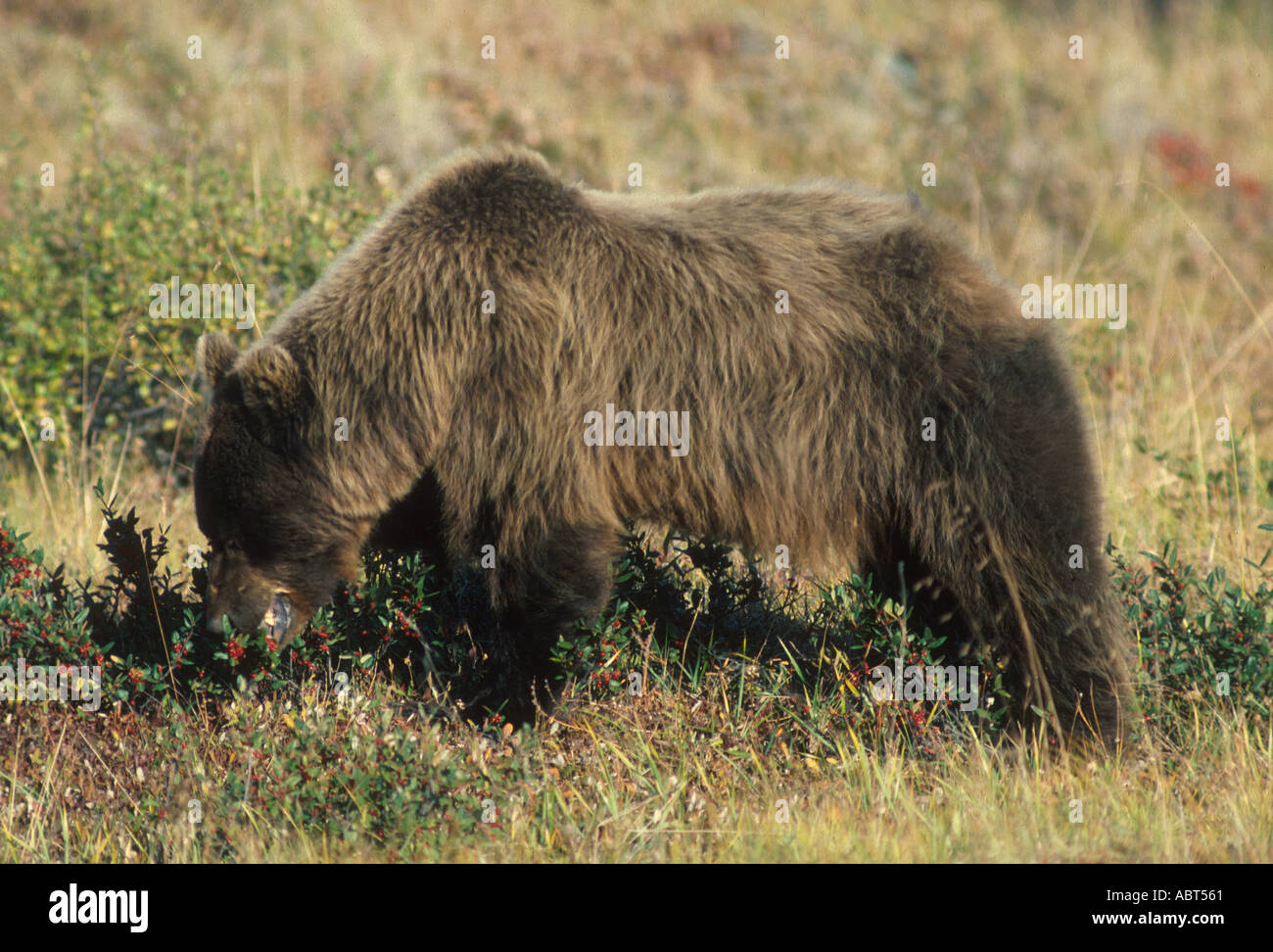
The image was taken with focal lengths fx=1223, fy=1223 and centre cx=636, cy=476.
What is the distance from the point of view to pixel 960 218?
476 inches

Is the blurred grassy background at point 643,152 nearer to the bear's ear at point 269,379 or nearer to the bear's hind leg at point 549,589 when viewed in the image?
the bear's ear at point 269,379

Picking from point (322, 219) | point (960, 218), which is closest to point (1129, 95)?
point (960, 218)

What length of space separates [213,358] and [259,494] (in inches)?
21.3

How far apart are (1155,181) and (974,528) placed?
381 inches

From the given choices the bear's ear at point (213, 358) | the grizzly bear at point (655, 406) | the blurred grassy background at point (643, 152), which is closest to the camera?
the grizzly bear at point (655, 406)

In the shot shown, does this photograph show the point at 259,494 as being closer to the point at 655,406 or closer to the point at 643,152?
the point at 655,406

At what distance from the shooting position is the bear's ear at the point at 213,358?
14.8 feet

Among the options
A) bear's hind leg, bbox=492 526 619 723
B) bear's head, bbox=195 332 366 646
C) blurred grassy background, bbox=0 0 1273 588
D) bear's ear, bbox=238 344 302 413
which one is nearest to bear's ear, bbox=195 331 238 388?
bear's head, bbox=195 332 366 646

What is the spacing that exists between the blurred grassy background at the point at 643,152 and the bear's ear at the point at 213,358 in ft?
4.71

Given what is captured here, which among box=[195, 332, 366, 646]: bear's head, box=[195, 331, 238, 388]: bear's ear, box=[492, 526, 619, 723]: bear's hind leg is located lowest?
box=[492, 526, 619, 723]: bear's hind leg

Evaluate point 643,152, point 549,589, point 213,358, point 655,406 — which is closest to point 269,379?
point 213,358

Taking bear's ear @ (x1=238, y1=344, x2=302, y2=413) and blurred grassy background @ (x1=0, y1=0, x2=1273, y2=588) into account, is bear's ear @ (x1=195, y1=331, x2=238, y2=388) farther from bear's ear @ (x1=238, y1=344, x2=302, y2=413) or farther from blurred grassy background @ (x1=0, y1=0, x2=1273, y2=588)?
blurred grassy background @ (x1=0, y1=0, x2=1273, y2=588)

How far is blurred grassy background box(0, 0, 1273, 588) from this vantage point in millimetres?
7281


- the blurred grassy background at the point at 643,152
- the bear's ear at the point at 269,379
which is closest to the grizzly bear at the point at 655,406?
the bear's ear at the point at 269,379
